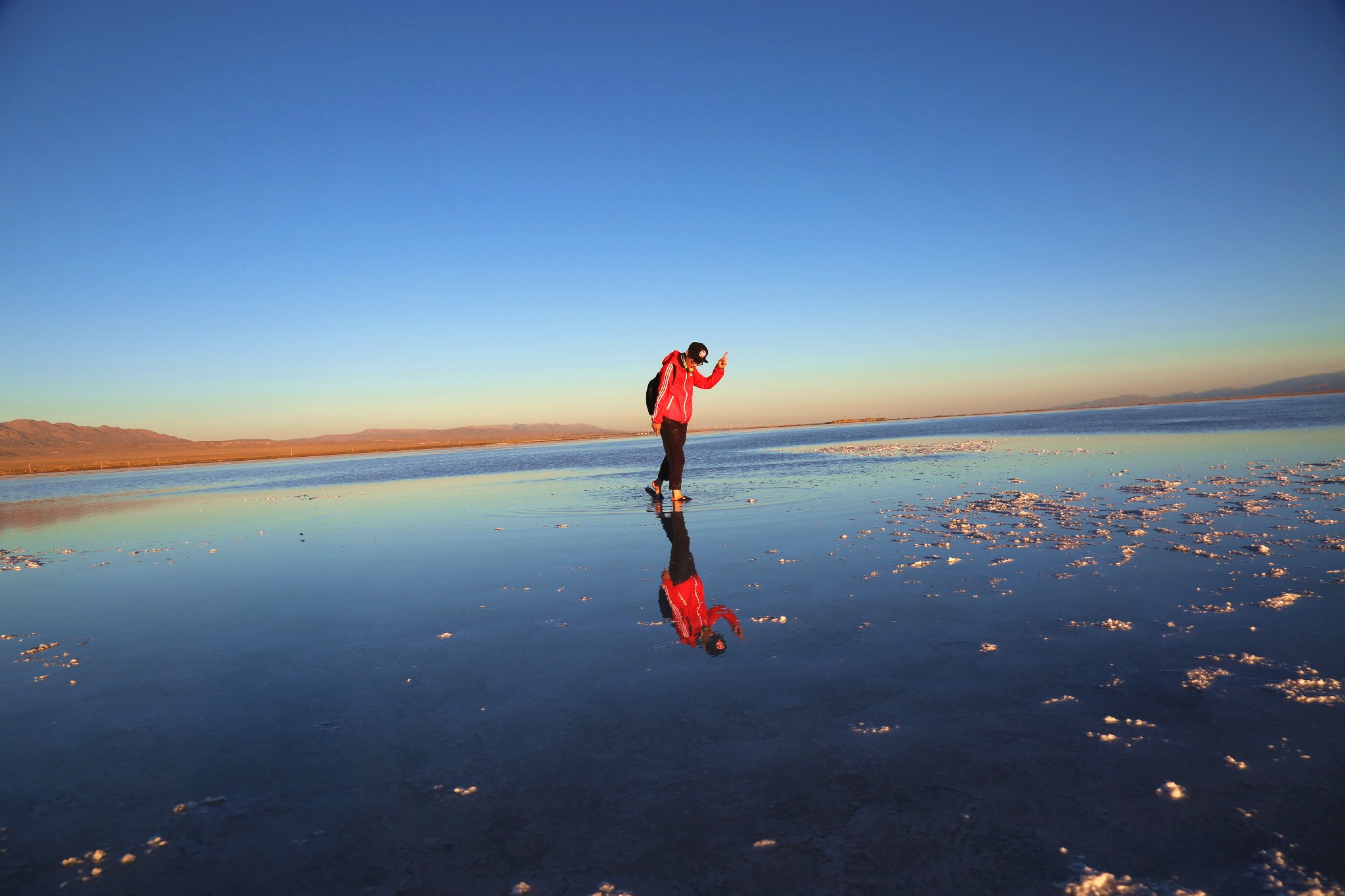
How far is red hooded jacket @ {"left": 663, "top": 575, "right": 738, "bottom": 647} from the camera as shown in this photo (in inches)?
173

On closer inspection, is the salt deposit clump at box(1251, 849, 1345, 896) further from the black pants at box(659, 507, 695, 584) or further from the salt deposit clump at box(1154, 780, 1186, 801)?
the black pants at box(659, 507, 695, 584)

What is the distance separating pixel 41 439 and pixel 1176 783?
152404mm

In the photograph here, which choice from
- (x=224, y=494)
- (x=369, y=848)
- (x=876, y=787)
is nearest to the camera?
(x=369, y=848)

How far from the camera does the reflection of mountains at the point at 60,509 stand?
14.4 m

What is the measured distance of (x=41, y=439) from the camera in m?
111

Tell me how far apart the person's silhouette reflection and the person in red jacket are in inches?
182

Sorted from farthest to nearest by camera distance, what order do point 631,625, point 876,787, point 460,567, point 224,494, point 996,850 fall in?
point 224,494 < point 460,567 < point 631,625 < point 876,787 < point 996,850

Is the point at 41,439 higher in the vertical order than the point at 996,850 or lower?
higher

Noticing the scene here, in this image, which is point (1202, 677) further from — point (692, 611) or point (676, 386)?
point (676, 386)

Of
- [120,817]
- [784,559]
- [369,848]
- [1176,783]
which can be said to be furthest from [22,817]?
[784,559]

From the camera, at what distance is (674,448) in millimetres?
11797

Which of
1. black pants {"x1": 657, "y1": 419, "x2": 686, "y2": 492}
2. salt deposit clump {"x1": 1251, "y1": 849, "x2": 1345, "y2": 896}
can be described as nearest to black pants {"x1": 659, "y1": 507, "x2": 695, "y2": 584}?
black pants {"x1": 657, "y1": 419, "x2": 686, "y2": 492}

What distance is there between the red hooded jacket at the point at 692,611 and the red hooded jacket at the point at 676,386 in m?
6.17

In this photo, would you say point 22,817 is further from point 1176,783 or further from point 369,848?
point 1176,783
